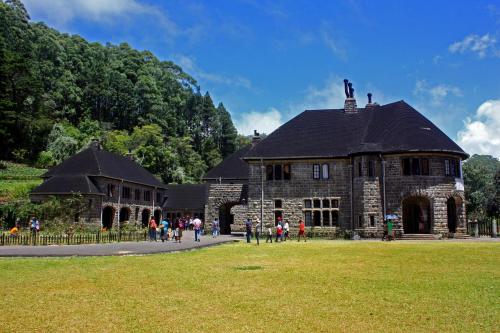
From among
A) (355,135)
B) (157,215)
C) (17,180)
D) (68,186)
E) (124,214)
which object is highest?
(355,135)

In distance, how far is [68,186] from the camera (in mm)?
47219

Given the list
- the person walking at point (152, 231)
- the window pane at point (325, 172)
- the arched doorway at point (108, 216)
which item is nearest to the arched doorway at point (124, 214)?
the arched doorway at point (108, 216)

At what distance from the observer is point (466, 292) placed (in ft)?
34.2

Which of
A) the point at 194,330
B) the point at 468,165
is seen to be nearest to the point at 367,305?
the point at 194,330

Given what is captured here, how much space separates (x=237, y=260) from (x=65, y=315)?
34.9ft

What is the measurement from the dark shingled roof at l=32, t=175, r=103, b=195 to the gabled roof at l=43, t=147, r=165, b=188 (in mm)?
1069

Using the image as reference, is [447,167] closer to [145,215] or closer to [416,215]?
[416,215]

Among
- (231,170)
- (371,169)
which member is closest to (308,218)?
(371,169)

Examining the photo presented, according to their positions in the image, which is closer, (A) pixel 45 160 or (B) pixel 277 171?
(B) pixel 277 171

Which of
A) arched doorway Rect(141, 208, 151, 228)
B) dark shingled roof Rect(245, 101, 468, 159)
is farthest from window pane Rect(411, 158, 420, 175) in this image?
arched doorway Rect(141, 208, 151, 228)

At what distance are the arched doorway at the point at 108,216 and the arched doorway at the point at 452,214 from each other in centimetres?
3570

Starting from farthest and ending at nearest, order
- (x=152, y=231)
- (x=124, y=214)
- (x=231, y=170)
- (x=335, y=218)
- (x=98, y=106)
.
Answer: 1. (x=98, y=106)
2. (x=124, y=214)
3. (x=231, y=170)
4. (x=335, y=218)
5. (x=152, y=231)

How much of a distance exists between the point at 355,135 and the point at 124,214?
101 feet

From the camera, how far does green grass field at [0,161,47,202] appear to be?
5467 cm
